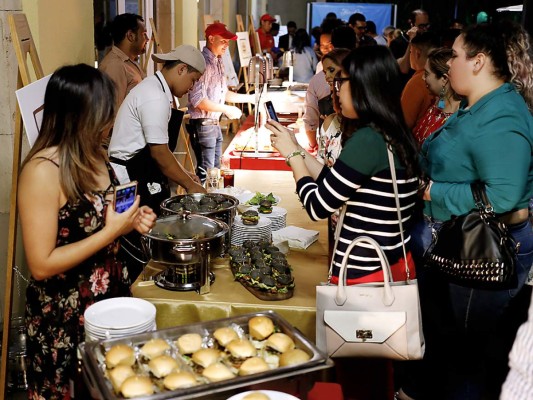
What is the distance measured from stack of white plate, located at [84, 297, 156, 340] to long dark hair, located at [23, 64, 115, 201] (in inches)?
15.3

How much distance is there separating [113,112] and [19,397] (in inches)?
63.0

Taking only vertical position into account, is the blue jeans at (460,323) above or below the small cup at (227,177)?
below

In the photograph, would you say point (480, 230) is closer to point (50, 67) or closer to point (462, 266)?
point (462, 266)

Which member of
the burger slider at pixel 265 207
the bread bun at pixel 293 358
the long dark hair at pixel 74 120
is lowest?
the burger slider at pixel 265 207

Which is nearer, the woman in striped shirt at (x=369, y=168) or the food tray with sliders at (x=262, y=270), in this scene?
the woman in striped shirt at (x=369, y=168)

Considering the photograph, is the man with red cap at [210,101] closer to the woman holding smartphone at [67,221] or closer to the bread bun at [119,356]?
the woman holding smartphone at [67,221]

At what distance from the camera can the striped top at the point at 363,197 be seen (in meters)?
2.03

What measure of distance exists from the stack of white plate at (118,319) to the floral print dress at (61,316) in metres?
0.32

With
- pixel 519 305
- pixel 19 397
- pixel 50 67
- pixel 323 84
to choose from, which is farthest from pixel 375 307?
pixel 323 84

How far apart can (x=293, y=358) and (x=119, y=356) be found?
Answer: 0.41m

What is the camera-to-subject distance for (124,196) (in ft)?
6.41

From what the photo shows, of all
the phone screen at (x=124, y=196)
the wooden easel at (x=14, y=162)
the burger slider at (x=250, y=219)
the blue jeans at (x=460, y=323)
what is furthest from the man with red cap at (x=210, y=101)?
the phone screen at (x=124, y=196)

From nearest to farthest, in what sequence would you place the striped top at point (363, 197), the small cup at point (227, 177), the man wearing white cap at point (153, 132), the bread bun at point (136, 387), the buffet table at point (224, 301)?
the bread bun at point (136, 387) → the striped top at point (363, 197) → the buffet table at point (224, 301) → the man wearing white cap at point (153, 132) → the small cup at point (227, 177)

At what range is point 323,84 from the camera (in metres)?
4.70
